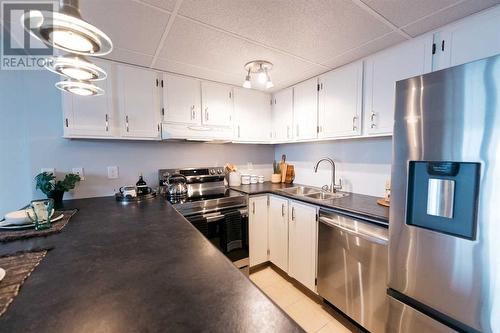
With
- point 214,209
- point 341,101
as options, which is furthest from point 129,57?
point 341,101

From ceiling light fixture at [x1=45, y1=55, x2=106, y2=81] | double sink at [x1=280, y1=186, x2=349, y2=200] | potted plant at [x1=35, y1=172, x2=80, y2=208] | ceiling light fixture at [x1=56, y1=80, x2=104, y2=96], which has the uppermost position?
ceiling light fixture at [x1=45, y1=55, x2=106, y2=81]

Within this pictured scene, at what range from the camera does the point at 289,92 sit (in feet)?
8.15

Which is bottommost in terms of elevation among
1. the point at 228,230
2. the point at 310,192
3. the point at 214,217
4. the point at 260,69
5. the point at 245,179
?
the point at 228,230

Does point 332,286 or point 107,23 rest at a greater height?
point 107,23

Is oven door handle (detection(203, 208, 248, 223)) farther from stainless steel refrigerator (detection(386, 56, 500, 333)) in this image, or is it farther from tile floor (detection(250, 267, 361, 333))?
stainless steel refrigerator (detection(386, 56, 500, 333))

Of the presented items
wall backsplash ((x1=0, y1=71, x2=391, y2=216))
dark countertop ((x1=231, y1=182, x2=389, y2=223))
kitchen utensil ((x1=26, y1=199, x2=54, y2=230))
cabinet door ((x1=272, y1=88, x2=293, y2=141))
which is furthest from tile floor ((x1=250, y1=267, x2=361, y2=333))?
cabinet door ((x1=272, y1=88, x2=293, y2=141))

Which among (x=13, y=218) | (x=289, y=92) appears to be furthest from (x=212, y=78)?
(x=13, y=218)

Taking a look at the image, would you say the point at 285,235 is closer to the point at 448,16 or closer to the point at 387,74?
the point at 387,74

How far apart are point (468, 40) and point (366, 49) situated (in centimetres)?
58

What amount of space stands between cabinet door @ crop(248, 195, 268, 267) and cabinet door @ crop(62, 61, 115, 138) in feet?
4.93

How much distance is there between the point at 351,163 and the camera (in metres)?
2.13

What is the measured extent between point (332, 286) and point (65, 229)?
72.7 inches

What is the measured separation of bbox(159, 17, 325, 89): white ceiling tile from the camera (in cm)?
143

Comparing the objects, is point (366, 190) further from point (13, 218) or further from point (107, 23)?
point (13, 218)
